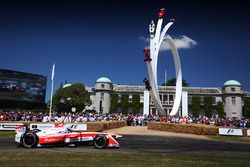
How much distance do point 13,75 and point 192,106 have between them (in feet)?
210

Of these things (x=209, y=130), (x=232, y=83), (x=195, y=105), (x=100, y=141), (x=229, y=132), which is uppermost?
(x=232, y=83)

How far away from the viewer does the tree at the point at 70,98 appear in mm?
87062

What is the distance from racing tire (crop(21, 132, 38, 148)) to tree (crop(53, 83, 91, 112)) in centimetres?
7342

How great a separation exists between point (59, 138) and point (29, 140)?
159cm

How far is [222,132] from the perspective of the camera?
2841 cm

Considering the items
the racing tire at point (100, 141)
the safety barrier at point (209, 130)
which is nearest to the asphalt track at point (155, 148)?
the racing tire at point (100, 141)

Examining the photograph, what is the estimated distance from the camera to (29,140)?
Answer: 1368cm

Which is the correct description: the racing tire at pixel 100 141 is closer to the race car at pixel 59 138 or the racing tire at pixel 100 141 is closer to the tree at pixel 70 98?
the race car at pixel 59 138

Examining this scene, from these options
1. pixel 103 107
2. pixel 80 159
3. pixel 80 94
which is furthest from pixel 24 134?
pixel 103 107

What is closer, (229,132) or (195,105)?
(229,132)

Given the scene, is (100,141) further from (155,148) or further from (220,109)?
(220,109)

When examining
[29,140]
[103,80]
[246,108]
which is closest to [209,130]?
[29,140]

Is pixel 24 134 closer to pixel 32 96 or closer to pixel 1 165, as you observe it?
pixel 1 165

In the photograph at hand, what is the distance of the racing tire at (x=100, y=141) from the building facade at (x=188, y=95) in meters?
80.5
